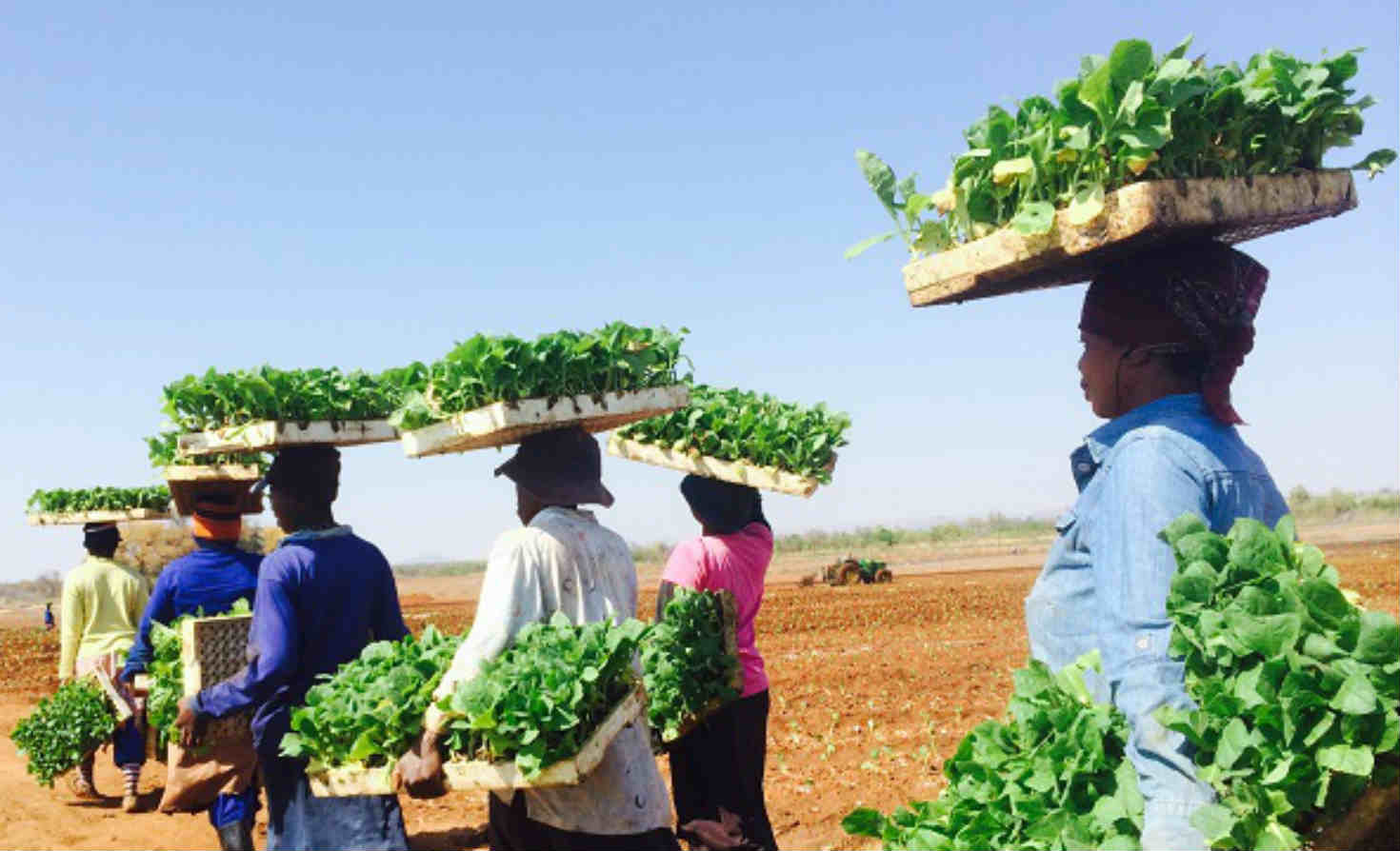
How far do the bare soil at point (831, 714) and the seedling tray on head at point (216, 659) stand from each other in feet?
9.65

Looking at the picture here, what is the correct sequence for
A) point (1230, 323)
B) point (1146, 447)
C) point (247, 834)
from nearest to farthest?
point (1146, 447), point (1230, 323), point (247, 834)

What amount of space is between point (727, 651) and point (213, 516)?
3277 mm

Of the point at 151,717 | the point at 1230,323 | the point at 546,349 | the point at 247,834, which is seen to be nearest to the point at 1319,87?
the point at 1230,323

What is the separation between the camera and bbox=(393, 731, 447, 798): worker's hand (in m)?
3.86

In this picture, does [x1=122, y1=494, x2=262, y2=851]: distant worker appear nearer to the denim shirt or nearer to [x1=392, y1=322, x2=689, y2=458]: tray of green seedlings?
[x1=392, y1=322, x2=689, y2=458]: tray of green seedlings

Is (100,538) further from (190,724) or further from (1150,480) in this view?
(1150,480)

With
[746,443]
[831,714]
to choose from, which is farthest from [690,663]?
[831,714]

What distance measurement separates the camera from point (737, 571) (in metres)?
6.03

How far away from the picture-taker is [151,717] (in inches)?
250

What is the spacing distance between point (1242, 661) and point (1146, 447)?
19.4 inches

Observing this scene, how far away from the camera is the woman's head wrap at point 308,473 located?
211 inches

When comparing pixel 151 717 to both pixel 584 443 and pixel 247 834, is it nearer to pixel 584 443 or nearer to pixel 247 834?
pixel 247 834

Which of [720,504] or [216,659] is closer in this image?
[216,659]

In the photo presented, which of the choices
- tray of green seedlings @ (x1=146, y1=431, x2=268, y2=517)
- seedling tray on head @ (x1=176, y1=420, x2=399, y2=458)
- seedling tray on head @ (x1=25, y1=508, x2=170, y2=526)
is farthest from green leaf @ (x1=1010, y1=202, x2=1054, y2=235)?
seedling tray on head @ (x1=25, y1=508, x2=170, y2=526)
